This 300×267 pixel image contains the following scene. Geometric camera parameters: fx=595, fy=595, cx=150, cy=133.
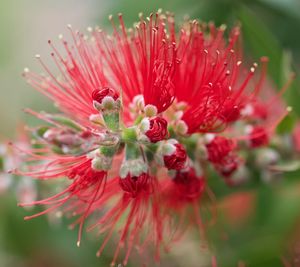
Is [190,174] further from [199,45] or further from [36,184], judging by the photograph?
[36,184]

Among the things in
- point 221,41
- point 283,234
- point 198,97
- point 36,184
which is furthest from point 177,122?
point 283,234

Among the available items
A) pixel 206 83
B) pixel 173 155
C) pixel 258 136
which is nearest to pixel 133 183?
pixel 173 155

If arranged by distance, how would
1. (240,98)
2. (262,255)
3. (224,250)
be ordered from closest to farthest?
(240,98)
(262,255)
(224,250)

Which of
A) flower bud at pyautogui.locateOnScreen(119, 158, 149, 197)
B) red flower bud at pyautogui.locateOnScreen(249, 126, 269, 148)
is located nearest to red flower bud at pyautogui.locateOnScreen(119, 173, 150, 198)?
flower bud at pyautogui.locateOnScreen(119, 158, 149, 197)

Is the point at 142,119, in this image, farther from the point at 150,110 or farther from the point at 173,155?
the point at 173,155

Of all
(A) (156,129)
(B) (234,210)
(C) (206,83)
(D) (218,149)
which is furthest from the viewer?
(B) (234,210)

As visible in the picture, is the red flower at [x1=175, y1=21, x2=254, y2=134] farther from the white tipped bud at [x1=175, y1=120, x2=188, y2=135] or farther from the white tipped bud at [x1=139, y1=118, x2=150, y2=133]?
the white tipped bud at [x1=139, y1=118, x2=150, y2=133]

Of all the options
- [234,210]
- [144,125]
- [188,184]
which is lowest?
[234,210]

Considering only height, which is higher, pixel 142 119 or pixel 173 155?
pixel 142 119
